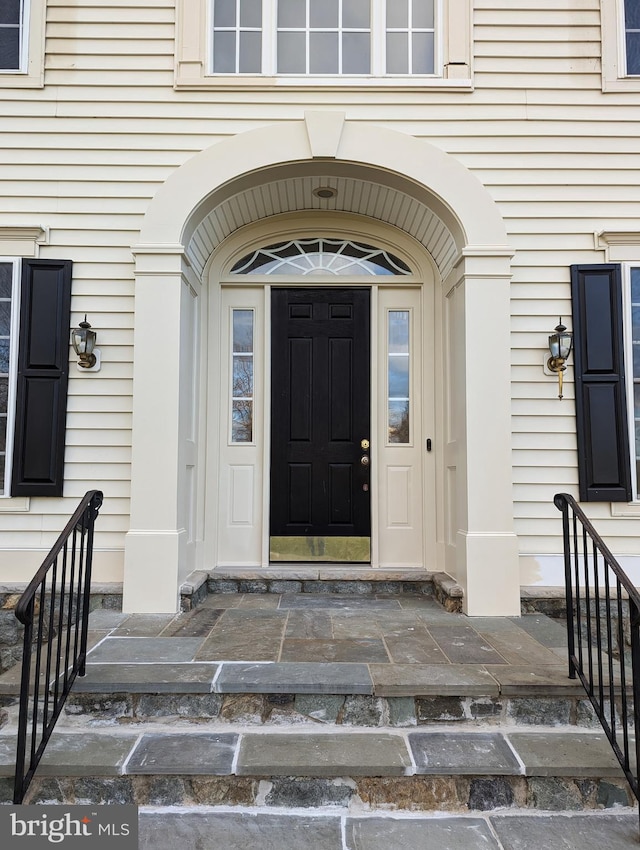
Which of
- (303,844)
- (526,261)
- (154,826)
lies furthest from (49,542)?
(526,261)

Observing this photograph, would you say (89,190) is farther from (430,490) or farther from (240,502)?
(430,490)

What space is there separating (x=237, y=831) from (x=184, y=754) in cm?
36

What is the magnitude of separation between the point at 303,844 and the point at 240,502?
2.57 m

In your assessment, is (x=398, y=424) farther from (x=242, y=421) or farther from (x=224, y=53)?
(x=224, y=53)

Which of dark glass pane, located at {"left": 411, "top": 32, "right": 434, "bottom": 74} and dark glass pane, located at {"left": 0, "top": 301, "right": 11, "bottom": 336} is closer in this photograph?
dark glass pane, located at {"left": 0, "top": 301, "right": 11, "bottom": 336}

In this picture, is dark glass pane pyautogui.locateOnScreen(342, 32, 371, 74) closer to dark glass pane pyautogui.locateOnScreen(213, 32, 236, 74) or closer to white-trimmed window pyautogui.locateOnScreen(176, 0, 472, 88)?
white-trimmed window pyautogui.locateOnScreen(176, 0, 472, 88)

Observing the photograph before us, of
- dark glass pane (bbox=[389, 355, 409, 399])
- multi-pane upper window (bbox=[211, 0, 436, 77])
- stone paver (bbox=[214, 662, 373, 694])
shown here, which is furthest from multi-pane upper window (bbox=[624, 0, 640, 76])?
stone paver (bbox=[214, 662, 373, 694])

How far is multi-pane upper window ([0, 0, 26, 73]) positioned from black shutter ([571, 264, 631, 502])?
4.11 meters

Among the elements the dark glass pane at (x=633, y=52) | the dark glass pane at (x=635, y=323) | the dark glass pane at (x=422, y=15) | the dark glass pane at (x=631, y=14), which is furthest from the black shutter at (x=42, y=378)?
the dark glass pane at (x=631, y=14)

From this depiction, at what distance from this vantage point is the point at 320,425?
441 centimetres

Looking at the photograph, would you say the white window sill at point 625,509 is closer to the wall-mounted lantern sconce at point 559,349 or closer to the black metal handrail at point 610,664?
the wall-mounted lantern sconce at point 559,349

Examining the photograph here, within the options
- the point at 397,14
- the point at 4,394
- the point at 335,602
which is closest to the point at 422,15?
the point at 397,14

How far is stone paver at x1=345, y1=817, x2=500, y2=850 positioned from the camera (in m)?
2.01

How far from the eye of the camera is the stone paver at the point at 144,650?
281 cm
